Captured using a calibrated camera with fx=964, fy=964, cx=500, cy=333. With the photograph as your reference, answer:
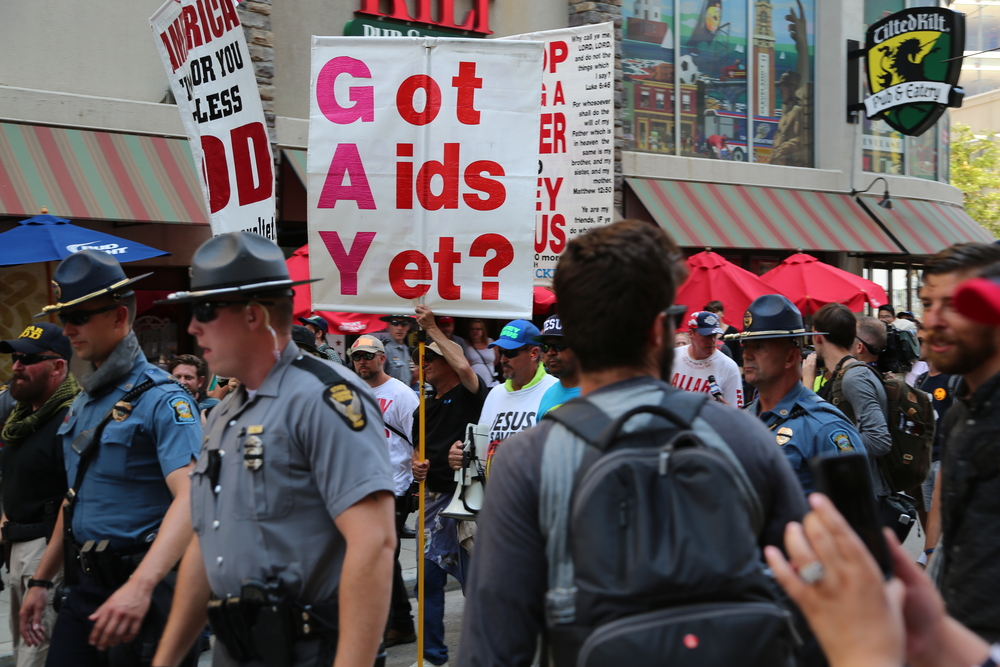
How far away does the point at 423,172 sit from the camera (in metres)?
5.30

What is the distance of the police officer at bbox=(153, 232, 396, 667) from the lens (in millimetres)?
2584

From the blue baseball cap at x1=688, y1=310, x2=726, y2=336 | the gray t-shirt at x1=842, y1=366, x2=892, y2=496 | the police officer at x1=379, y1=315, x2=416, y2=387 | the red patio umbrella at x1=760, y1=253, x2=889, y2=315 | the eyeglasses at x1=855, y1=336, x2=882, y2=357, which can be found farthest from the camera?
the red patio umbrella at x1=760, y1=253, x2=889, y2=315

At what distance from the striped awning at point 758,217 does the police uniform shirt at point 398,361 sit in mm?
6912

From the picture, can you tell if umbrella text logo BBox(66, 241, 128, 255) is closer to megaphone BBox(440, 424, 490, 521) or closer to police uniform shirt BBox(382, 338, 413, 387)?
police uniform shirt BBox(382, 338, 413, 387)

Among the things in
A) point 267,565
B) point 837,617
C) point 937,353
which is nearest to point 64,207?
point 267,565

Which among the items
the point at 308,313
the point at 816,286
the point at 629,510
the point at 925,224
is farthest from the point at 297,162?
the point at 925,224

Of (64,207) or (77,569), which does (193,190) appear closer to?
(64,207)

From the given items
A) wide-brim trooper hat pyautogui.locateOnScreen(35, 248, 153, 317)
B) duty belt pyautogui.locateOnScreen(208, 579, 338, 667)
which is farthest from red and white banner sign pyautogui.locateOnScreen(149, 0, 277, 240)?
duty belt pyautogui.locateOnScreen(208, 579, 338, 667)

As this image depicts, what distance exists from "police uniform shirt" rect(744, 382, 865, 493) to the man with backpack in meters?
2.31

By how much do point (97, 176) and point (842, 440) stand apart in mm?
9195

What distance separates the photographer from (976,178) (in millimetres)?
43281

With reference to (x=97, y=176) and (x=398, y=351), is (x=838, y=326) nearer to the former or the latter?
(x=398, y=351)

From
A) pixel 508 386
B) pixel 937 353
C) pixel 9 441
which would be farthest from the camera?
pixel 508 386

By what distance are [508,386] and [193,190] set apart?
6.64 meters
